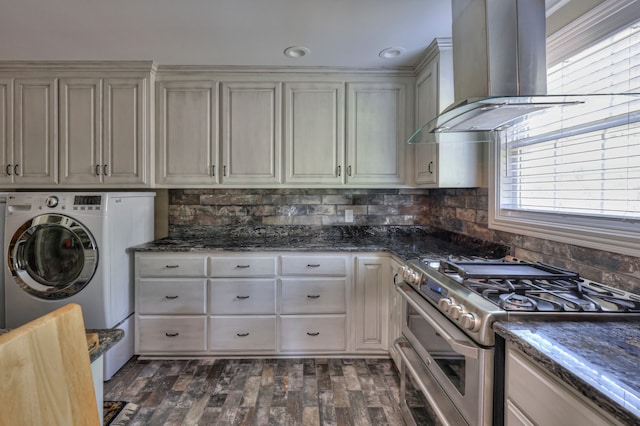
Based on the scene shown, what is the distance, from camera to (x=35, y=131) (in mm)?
2520

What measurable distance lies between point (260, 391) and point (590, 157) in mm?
2262

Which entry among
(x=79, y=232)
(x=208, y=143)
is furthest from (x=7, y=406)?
(x=208, y=143)

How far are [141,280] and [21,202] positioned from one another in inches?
36.6

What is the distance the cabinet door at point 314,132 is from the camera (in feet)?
8.54

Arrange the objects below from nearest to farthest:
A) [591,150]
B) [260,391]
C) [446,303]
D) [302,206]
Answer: [446,303], [591,150], [260,391], [302,206]

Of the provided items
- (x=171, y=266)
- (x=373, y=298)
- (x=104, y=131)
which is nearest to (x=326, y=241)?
(x=373, y=298)

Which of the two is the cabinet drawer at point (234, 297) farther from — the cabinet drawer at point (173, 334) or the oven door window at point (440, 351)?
the oven door window at point (440, 351)

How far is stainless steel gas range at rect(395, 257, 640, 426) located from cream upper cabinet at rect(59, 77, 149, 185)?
237cm

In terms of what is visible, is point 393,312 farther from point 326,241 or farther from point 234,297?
point 234,297

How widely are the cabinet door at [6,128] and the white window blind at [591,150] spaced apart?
370cm

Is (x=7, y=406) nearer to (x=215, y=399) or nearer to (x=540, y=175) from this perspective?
(x=215, y=399)

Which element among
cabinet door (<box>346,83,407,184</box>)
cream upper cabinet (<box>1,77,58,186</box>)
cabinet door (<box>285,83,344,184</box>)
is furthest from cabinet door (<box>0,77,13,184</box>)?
cabinet door (<box>346,83,407,184</box>)

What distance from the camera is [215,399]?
1.94m

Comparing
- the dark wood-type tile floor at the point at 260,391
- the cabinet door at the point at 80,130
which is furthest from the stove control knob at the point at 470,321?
the cabinet door at the point at 80,130
